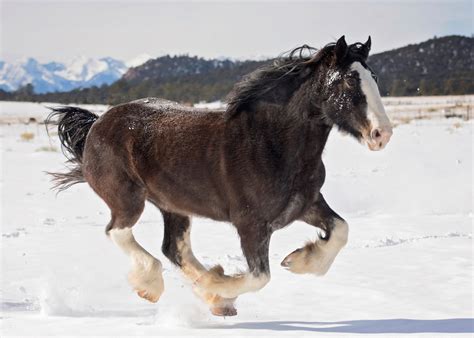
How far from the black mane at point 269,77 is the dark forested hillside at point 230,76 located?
139ft

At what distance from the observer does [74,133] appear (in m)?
6.47

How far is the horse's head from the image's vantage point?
446 centimetres

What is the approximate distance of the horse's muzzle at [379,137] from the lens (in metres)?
4.39

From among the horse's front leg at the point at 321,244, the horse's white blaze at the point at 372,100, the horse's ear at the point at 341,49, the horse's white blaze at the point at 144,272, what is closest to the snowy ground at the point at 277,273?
the horse's white blaze at the point at 144,272

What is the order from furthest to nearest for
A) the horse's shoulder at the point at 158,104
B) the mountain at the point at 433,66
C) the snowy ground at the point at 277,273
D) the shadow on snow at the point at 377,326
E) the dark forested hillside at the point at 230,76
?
the mountain at the point at 433,66 < the dark forested hillside at the point at 230,76 < the horse's shoulder at the point at 158,104 < the snowy ground at the point at 277,273 < the shadow on snow at the point at 377,326

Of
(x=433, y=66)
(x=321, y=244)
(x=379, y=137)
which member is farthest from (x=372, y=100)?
(x=433, y=66)

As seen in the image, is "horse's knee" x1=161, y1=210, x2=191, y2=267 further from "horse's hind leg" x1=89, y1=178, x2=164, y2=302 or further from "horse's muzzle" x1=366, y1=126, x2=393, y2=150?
"horse's muzzle" x1=366, y1=126, x2=393, y2=150

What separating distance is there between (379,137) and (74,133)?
3.26 meters

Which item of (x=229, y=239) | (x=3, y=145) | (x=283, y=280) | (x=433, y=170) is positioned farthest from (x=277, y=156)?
(x=3, y=145)

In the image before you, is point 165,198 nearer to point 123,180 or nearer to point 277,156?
point 123,180

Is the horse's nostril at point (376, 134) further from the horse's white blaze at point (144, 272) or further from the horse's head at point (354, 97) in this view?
the horse's white blaze at point (144, 272)

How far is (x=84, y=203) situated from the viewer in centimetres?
1330

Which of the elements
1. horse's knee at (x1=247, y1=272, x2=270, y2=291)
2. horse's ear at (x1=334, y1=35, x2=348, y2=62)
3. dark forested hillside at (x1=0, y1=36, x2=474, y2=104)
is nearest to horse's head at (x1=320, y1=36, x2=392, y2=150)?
horse's ear at (x1=334, y1=35, x2=348, y2=62)

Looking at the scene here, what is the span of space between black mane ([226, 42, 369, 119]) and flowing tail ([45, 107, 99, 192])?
76.6 inches
